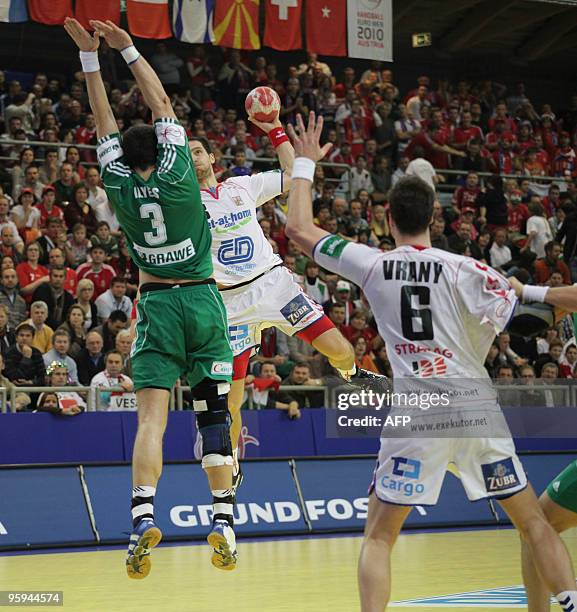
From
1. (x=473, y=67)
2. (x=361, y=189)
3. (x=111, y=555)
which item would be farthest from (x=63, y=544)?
(x=473, y=67)

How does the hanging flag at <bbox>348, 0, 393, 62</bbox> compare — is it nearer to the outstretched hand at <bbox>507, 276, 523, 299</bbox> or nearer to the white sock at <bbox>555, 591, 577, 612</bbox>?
the outstretched hand at <bbox>507, 276, 523, 299</bbox>

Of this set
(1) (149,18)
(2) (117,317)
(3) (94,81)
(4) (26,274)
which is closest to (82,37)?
(3) (94,81)

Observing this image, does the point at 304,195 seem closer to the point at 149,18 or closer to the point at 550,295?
the point at 550,295

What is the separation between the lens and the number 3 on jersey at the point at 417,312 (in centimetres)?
581

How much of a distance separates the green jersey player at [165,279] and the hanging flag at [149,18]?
12.7 meters

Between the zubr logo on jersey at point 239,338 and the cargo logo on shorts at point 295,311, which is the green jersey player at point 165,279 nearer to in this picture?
the zubr logo on jersey at point 239,338

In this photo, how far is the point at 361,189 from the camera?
21.2 metres

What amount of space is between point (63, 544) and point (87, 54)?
660cm

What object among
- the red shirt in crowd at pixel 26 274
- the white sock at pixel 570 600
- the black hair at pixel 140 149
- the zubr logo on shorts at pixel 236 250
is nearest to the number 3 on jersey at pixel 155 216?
the black hair at pixel 140 149

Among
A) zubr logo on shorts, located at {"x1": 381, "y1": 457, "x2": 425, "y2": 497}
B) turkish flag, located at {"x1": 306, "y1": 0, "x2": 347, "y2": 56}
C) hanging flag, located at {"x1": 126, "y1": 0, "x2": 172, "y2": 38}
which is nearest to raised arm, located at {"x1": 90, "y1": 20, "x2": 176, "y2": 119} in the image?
zubr logo on shorts, located at {"x1": 381, "y1": 457, "x2": 425, "y2": 497}

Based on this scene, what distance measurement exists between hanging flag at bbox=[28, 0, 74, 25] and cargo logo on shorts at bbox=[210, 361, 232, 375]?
43.2 feet

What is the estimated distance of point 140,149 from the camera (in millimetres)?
7406

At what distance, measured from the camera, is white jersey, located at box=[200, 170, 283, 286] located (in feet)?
30.3

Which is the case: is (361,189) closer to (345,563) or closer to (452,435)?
(345,563)
